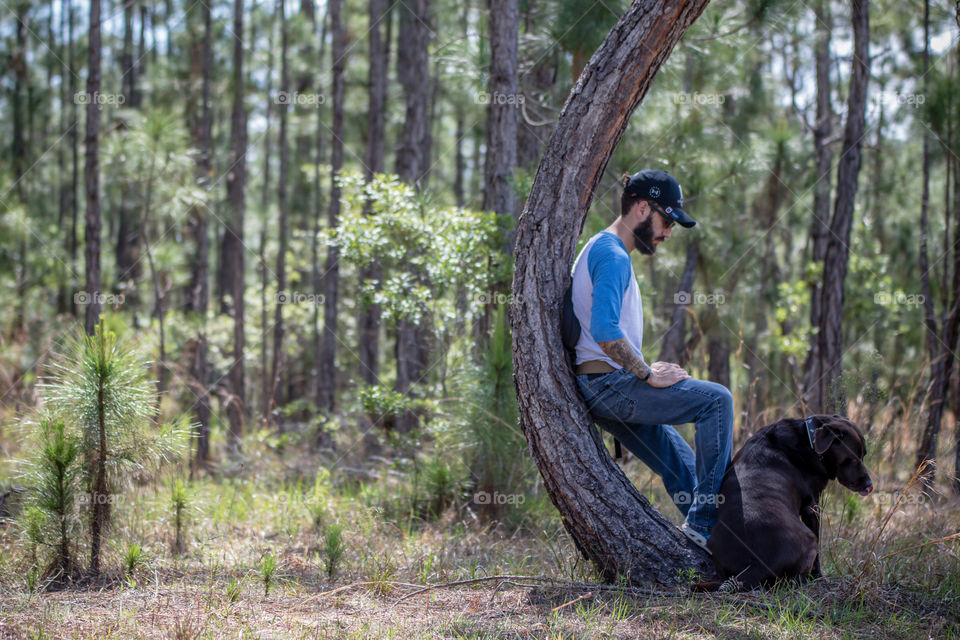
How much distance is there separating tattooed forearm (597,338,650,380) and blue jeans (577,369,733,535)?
0.27 feet

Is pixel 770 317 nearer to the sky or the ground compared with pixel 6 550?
nearer to the sky

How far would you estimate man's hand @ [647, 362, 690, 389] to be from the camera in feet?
13.0

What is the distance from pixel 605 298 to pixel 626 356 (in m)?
0.32

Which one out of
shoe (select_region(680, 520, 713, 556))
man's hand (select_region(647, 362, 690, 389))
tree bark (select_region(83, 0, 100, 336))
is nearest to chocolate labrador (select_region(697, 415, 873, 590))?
shoe (select_region(680, 520, 713, 556))

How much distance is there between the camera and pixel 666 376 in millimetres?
3963

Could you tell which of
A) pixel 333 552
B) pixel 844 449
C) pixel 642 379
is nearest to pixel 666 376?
pixel 642 379

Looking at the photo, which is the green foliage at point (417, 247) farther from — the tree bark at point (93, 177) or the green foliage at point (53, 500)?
the green foliage at point (53, 500)

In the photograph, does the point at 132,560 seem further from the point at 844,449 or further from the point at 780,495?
the point at 844,449

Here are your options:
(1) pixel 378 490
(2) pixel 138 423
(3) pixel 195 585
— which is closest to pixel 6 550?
(2) pixel 138 423

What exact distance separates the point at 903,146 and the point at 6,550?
2295 cm

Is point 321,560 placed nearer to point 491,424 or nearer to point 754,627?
point 491,424

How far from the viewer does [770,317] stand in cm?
1752

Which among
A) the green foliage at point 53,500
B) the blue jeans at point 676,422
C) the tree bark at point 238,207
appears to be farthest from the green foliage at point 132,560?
the tree bark at point 238,207

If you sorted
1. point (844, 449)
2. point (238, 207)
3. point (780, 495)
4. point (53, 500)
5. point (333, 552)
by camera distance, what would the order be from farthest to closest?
point (238, 207), point (333, 552), point (53, 500), point (844, 449), point (780, 495)
